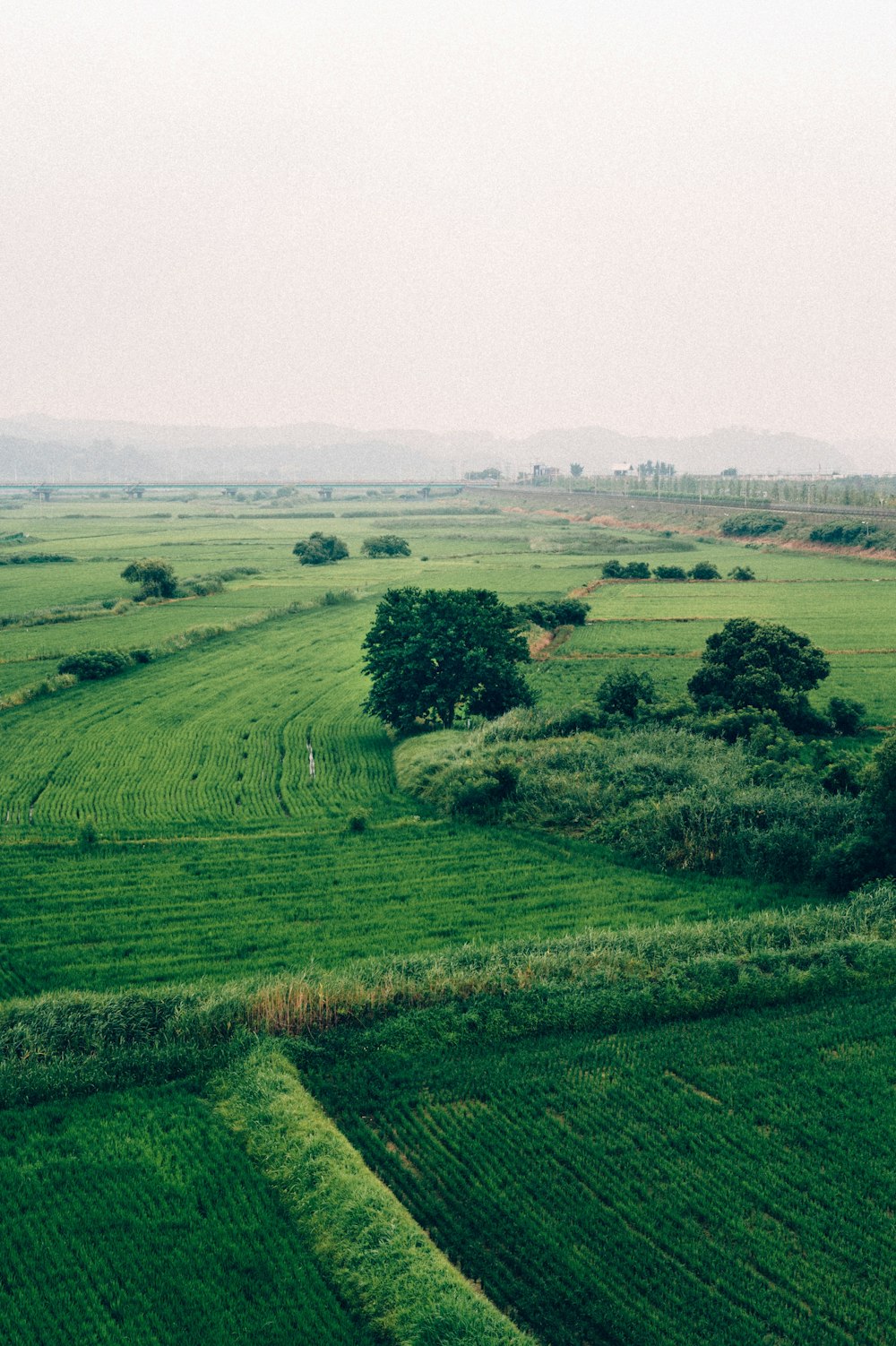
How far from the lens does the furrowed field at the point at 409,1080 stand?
14.3 meters

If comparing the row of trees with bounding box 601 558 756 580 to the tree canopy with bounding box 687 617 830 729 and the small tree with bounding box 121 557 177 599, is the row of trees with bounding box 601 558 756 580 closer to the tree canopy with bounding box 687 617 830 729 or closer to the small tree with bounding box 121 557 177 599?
the small tree with bounding box 121 557 177 599

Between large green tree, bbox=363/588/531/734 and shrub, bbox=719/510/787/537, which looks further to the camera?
shrub, bbox=719/510/787/537

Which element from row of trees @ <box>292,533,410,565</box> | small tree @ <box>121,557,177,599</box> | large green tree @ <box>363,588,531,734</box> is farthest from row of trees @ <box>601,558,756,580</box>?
large green tree @ <box>363,588,531,734</box>

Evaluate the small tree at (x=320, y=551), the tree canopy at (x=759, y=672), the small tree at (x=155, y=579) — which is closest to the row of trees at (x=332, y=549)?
the small tree at (x=320, y=551)

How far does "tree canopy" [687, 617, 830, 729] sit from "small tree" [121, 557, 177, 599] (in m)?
53.3

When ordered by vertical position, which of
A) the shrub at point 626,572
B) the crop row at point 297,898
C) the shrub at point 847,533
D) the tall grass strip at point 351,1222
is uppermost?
the shrub at point 847,533

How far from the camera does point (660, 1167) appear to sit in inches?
664

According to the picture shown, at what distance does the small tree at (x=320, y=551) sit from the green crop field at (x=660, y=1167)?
327ft

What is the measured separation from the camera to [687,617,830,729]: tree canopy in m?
43.6

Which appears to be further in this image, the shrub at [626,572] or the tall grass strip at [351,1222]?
the shrub at [626,572]

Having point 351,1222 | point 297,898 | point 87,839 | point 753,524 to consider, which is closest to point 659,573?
point 753,524

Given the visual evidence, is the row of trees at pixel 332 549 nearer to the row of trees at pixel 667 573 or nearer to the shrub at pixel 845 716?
the row of trees at pixel 667 573

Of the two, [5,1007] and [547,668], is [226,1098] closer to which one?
[5,1007]

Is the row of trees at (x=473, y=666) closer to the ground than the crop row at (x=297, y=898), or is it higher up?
higher up
